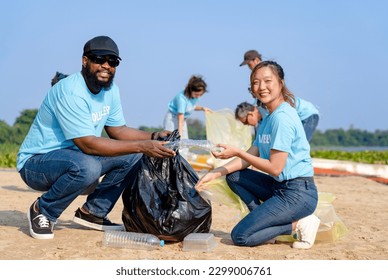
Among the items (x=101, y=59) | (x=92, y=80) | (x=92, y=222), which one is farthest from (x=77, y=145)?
(x=92, y=222)

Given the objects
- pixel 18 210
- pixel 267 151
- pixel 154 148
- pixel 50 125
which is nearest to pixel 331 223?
pixel 267 151

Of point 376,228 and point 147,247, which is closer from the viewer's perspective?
point 147,247

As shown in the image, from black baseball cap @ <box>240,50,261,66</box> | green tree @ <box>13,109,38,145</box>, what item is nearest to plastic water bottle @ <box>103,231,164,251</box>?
black baseball cap @ <box>240,50,261,66</box>

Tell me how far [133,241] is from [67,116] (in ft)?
3.38

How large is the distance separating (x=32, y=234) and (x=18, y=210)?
1633 mm

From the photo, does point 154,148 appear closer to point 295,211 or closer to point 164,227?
point 164,227

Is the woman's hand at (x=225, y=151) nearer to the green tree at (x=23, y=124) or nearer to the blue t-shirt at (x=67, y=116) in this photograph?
the blue t-shirt at (x=67, y=116)

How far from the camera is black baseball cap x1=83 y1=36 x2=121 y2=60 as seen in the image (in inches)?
185

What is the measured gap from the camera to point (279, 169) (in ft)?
14.7

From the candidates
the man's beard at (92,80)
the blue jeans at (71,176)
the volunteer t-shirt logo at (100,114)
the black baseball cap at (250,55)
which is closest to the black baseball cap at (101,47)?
the man's beard at (92,80)

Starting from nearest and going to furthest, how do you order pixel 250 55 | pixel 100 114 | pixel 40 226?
1. pixel 40 226
2. pixel 100 114
3. pixel 250 55

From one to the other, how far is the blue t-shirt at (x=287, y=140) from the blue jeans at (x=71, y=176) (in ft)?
3.62

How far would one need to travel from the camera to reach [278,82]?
15.3ft

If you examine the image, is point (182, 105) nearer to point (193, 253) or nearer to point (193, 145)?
point (193, 145)
